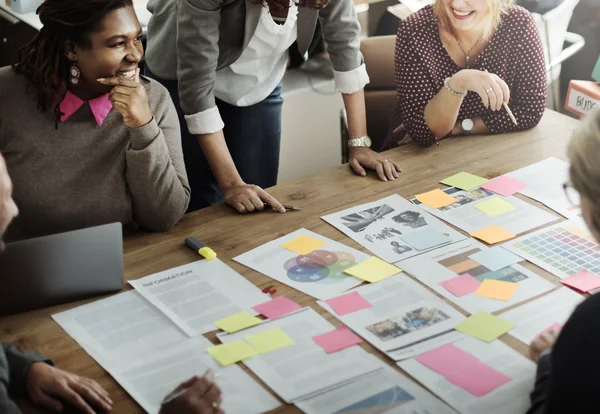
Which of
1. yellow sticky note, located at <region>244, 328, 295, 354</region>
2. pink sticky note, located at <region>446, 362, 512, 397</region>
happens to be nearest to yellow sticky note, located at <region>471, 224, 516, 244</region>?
pink sticky note, located at <region>446, 362, 512, 397</region>

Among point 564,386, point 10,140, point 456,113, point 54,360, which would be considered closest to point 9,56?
point 10,140

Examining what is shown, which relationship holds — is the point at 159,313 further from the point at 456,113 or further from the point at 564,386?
the point at 456,113

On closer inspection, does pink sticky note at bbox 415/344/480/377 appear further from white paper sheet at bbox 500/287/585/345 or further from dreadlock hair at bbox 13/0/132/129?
dreadlock hair at bbox 13/0/132/129

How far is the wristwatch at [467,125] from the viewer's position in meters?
2.37

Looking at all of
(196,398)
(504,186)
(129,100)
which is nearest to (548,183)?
(504,186)

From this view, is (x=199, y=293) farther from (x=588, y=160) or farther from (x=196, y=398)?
(x=588, y=160)

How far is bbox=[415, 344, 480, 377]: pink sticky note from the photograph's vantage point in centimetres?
144

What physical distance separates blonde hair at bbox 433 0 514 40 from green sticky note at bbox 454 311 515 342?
108 centimetres

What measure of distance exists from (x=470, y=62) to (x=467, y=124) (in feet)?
0.61

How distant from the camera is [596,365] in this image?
110 cm

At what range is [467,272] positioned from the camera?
1.73 meters

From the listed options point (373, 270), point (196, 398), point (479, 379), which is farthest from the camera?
point (373, 270)

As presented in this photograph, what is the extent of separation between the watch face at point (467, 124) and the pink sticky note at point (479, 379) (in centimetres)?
107

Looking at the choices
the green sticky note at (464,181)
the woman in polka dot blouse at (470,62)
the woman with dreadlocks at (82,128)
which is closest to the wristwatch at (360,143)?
the woman in polka dot blouse at (470,62)
